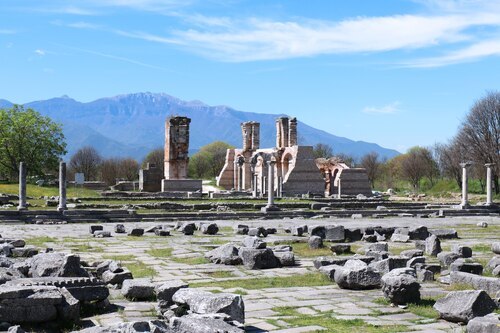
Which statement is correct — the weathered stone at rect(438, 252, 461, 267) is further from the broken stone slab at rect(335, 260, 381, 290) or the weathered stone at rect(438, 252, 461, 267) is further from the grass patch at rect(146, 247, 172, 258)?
the grass patch at rect(146, 247, 172, 258)

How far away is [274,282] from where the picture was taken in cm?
1180

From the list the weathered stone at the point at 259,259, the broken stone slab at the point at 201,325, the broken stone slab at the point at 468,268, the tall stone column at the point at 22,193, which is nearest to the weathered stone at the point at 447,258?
the broken stone slab at the point at 468,268

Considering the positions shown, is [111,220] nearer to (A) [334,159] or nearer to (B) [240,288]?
(B) [240,288]

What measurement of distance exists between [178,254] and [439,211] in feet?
71.3

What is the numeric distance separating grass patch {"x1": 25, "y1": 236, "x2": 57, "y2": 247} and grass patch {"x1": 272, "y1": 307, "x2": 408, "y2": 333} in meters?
11.0

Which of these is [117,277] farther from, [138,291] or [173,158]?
[173,158]

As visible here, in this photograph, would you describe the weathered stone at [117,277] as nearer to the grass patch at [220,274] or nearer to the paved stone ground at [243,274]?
the paved stone ground at [243,274]

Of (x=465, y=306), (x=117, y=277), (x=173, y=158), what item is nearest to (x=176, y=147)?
(x=173, y=158)

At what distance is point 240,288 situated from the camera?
11.2m

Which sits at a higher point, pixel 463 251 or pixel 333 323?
pixel 463 251

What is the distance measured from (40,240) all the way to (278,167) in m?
42.1

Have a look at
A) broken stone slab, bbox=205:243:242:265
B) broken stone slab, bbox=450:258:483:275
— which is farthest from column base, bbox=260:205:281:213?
broken stone slab, bbox=450:258:483:275

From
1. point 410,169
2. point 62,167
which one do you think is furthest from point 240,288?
point 410,169

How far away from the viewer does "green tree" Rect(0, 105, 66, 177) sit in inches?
2343
